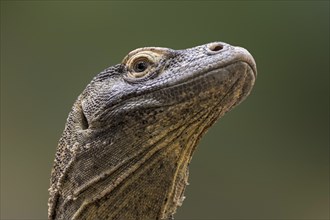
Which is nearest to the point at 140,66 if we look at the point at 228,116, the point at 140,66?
the point at 140,66

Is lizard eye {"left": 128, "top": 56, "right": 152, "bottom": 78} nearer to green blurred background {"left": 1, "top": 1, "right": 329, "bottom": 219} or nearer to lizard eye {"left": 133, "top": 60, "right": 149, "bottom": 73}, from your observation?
lizard eye {"left": 133, "top": 60, "right": 149, "bottom": 73}

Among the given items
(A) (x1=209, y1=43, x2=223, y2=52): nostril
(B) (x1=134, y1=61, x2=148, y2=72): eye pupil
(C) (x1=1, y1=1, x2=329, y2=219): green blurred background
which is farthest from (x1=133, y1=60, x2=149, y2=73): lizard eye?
(C) (x1=1, y1=1, x2=329, y2=219): green blurred background

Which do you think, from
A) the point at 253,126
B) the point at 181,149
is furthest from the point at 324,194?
the point at 181,149

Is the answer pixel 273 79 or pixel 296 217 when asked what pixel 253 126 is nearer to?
pixel 273 79

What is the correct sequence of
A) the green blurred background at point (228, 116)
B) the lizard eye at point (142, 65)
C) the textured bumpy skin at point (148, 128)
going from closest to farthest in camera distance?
the textured bumpy skin at point (148, 128)
the lizard eye at point (142, 65)
the green blurred background at point (228, 116)

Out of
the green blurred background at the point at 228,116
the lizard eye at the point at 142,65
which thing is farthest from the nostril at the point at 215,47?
the green blurred background at the point at 228,116

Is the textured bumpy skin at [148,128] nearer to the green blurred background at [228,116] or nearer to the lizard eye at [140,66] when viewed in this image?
the lizard eye at [140,66]
